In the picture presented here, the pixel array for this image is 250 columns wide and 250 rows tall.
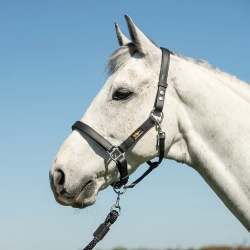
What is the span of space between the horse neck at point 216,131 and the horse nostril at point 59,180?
1414 mm

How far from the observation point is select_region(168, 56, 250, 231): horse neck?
4.09m

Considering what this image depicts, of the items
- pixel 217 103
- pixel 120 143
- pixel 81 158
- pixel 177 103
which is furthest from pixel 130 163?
pixel 217 103

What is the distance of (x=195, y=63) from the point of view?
16.3 feet

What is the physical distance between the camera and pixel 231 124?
433 cm

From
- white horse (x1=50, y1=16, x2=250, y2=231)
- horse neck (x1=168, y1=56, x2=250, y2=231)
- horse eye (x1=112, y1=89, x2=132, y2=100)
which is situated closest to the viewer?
horse neck (x1=168, y1=56, x2=250, y2=231)

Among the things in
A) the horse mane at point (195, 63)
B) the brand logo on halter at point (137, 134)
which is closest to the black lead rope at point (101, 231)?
the brand logo on halter at point (137, 134)

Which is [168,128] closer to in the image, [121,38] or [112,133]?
[112,133]

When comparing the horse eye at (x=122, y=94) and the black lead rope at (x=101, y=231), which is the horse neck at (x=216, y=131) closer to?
the horse eye at (x=122, y=94)

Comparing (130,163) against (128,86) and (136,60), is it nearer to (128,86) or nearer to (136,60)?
(128,86)

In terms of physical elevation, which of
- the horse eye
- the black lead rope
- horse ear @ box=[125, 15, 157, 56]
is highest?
horse ear @ box=[125, 15, 157, 56]

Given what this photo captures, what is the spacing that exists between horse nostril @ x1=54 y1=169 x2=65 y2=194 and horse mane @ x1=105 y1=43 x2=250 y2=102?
143cm

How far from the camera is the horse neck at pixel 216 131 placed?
409cm

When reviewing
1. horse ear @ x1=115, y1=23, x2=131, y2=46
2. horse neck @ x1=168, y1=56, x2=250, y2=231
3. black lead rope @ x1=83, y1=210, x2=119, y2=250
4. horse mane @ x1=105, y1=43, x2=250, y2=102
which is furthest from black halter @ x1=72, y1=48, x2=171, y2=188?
horse ear @ x1=115, y1=23, x2=131, y2=46

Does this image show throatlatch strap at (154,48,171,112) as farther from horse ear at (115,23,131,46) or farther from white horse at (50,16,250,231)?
horse ear at (115,23,131,46)
